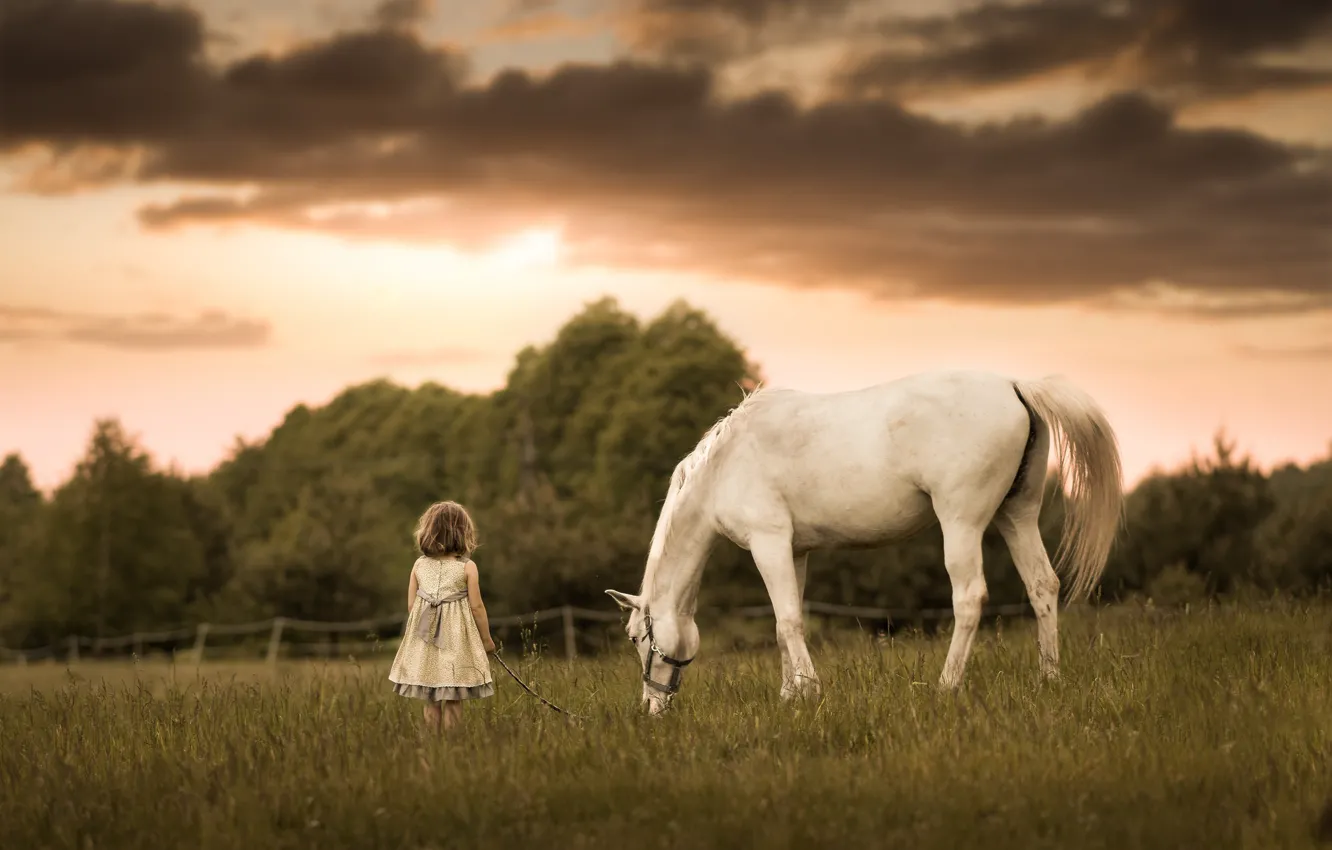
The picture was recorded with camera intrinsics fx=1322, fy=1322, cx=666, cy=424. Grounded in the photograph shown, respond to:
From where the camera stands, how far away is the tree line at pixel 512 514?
25500 mm

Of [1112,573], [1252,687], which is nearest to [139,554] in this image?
[1112,573]

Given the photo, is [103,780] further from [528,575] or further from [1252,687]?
[528,575]

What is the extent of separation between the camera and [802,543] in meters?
9.80

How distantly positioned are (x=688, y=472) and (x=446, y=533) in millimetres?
2021

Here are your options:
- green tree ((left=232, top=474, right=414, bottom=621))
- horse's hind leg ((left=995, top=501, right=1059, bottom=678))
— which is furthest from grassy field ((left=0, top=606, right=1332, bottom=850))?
green tree ((left=232, top=474, right=414, bottom=621))

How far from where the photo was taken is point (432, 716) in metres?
8.38

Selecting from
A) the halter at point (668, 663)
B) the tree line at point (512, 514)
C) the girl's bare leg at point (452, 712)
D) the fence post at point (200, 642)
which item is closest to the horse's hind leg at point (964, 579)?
the halter at point (668, 663)

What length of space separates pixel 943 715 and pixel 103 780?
4.67m

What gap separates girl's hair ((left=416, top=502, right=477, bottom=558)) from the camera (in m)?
8.55

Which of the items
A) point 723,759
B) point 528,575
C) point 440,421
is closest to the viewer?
point 723,759

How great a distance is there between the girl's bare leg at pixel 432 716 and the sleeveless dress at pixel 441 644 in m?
0.06

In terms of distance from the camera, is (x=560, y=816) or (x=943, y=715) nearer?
(x=560, y=816)

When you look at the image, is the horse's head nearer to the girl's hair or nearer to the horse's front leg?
the horse's front leg

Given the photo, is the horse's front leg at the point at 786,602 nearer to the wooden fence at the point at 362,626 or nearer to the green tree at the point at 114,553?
the wooden fence at the point at 362,626
